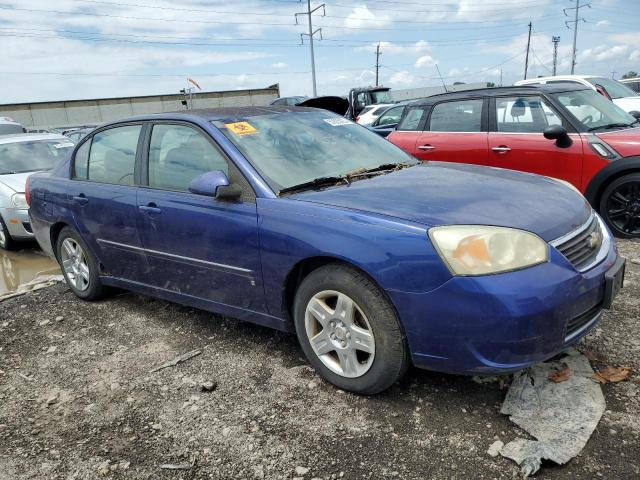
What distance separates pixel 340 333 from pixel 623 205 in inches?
155

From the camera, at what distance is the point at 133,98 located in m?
41.9

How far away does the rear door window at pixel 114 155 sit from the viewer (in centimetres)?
390

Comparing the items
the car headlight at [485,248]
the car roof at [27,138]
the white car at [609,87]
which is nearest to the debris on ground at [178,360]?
the car headlight at [485,248]

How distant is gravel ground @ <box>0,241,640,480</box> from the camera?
91.8 inches

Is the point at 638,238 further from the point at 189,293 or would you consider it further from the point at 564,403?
the point at 189,293

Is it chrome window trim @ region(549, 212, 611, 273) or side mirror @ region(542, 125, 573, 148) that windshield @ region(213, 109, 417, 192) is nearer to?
chrome window trim @ region(549, 212, 611, 273)

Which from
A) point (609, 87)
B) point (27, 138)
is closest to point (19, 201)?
point (27, 138)

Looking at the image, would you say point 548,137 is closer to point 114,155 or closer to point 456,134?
point 456,134

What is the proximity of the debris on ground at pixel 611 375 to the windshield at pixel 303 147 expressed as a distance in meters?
1.78

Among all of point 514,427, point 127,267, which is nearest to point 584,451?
point 514,427

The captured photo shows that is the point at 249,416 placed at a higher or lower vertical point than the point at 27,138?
lower

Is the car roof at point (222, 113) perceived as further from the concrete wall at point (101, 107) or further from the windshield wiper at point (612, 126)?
the concrete wall at point (101, 107)

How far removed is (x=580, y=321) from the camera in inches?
98.6

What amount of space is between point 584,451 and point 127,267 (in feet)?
10.5
